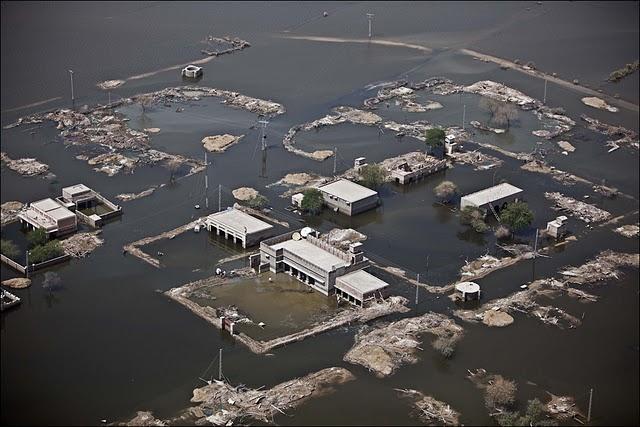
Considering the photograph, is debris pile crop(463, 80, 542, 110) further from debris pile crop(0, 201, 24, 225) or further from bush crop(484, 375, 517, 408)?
debris pile crop(0, 201, 24, 225)

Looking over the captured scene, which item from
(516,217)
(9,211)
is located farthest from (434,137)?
(9,211)

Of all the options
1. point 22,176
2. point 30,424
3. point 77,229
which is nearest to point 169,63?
point 22,176

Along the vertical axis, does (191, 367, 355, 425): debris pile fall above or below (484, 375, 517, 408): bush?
below

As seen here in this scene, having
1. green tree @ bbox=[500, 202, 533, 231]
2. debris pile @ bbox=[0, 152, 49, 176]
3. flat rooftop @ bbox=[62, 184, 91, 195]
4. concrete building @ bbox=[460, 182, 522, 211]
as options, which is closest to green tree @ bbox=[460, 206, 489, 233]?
concrete building @ bbox=[460, 182, 522, 211]

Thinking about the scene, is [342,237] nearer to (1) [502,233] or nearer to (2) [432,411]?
(1) [502,233]

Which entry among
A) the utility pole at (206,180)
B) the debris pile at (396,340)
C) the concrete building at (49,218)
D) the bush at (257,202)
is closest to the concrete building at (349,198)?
the bush at (257,202)

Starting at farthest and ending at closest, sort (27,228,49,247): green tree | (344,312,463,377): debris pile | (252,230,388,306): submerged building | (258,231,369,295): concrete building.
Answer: (27,228,49,247): green tree < (258,231,369,295): concrete building < (252,230,388,306): submerged building < (344,312,463,377): debris pile

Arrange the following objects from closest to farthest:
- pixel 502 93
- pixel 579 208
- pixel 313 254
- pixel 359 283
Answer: pixel 359 283 < pixel 313 254 < pixel 579 208 < pixel 502 93
